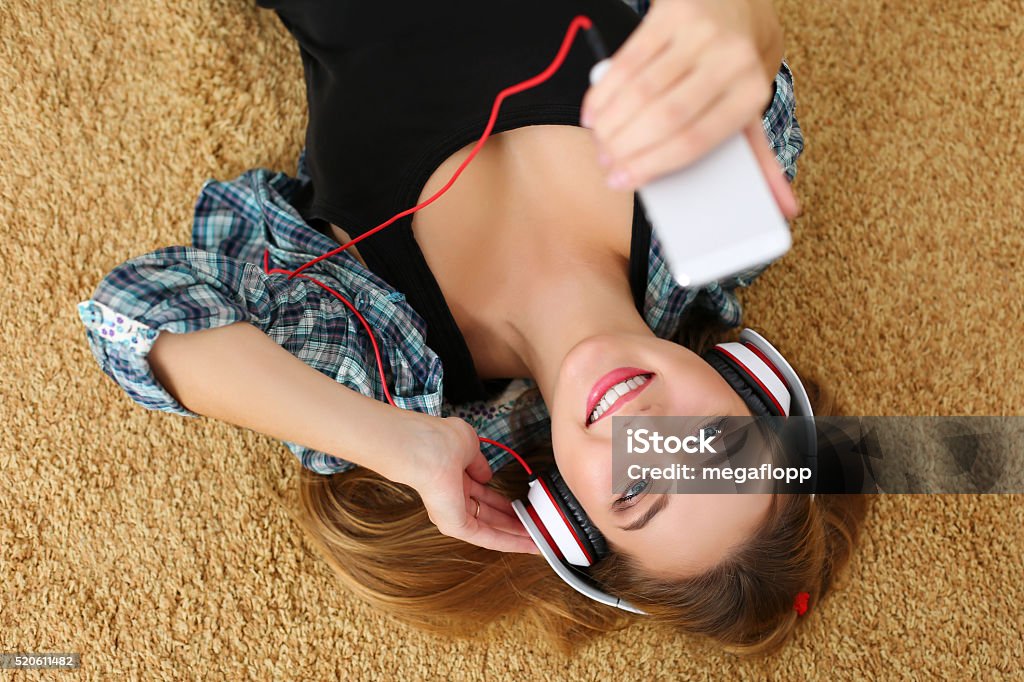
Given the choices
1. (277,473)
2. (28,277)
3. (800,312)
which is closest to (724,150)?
(800,312)

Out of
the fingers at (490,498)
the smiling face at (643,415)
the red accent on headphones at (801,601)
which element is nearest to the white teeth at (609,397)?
the smiling face at (643,415)

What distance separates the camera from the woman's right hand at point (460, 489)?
0.89 m

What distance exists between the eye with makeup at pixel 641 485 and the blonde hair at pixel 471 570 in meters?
0.25

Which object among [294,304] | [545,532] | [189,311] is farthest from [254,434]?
[545,532]

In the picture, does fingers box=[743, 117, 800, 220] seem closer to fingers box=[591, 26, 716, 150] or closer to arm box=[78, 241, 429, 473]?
fingers box=[591, 26, 716, 150]

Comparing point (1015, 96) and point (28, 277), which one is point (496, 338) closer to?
point (28, 277)

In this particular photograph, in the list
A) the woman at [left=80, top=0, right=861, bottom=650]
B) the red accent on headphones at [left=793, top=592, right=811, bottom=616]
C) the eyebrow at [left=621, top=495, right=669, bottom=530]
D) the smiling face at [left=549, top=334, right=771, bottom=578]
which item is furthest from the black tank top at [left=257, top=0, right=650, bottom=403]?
the red accent on headphones at [left=793, top=592, right=811, bottom=616]

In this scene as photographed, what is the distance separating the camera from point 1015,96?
4.22 ft

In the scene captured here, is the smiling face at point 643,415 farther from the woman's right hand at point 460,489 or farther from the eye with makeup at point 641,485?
the woman's right hand at point 460,489

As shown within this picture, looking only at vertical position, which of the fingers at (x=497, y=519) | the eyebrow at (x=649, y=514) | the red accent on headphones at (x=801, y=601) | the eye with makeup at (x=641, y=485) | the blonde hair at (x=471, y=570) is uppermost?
the eye with makeup at (x=641, y=485)

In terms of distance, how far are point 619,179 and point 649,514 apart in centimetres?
43

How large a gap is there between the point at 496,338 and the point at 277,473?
0.44m

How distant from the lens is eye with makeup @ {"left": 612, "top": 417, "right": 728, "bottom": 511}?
2.74 ft

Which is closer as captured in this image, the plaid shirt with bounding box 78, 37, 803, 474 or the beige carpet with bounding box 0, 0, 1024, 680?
the plaid shirt with bounding box 78, 37, 803, 474
